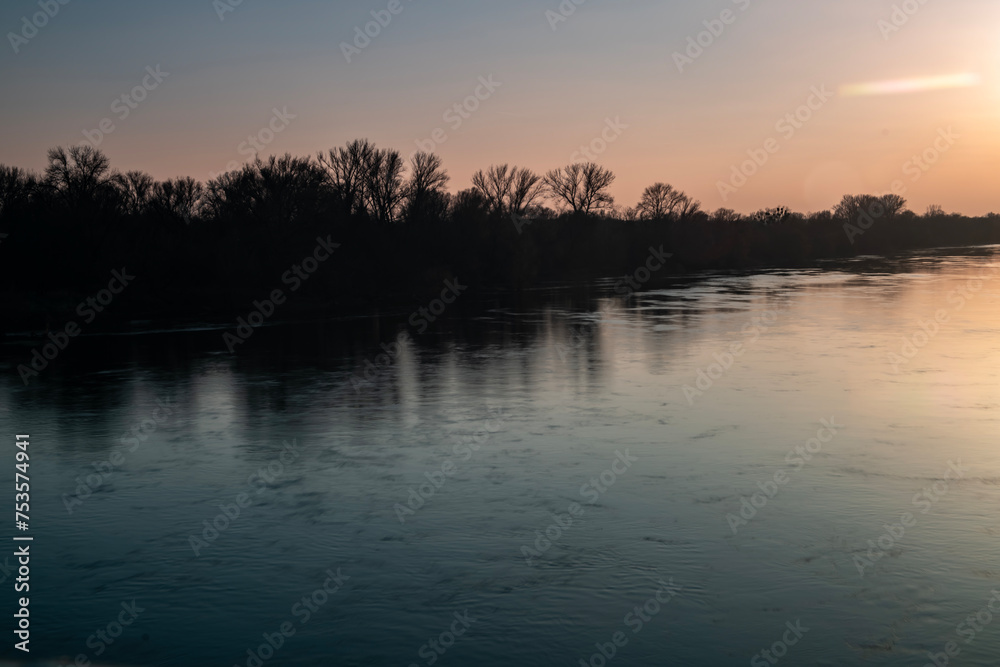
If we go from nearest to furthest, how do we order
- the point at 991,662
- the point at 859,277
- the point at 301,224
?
the point at 991,662 < the point at 301,224 < the point at 859,277

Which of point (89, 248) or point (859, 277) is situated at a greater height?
point (89, 248)

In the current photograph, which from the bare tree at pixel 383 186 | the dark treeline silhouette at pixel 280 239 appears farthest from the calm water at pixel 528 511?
the bare tree at pixel 383 186

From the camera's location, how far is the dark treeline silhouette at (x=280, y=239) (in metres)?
36.6

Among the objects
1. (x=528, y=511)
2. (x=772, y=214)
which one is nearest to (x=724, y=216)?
(x=772, y=214)

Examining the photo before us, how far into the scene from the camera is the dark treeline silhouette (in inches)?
1439

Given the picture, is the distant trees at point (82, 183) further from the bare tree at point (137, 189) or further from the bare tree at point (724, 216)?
the bare tree at point (724, 216)

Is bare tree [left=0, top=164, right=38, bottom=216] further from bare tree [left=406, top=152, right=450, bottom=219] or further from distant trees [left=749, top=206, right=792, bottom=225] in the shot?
distant trees [left=749, top=206, right=792, bottom=225]

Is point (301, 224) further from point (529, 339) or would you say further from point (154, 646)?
point (154, 646)

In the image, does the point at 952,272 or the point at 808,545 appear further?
the point at 952,272

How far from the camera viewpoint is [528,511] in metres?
8.60

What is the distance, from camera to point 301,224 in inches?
1715

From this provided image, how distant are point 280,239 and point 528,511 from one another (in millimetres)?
36486

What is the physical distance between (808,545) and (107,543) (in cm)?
642

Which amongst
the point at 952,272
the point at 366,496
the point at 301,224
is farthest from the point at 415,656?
the point at 952,272
